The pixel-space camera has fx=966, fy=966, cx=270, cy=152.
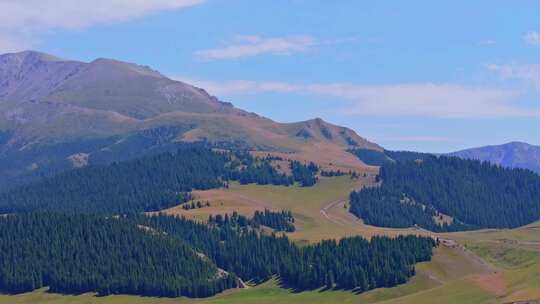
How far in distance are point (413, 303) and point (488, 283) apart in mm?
15575

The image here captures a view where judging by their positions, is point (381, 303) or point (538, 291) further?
point (381, 303)

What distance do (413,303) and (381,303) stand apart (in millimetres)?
13505

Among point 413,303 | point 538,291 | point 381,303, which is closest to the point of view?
point 538,291

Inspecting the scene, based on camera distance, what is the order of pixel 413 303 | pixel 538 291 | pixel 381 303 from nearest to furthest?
1. pixel 538 291
2. pixel 413 303
3. pixel 381 303

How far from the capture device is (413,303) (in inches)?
7328

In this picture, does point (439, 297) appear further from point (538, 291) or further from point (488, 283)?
point (538, 291)

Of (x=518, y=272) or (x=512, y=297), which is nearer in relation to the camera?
(x=512, y=297)

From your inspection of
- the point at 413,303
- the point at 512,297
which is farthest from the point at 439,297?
the point at 512,297

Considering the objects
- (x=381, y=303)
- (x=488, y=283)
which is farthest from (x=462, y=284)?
(x=381, y=303)

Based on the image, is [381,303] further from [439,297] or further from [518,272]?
[518,272]

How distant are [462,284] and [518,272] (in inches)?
526

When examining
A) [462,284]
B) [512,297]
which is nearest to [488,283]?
[462,284]

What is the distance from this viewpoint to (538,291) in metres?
167

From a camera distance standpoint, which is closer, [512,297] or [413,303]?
[512,297]
